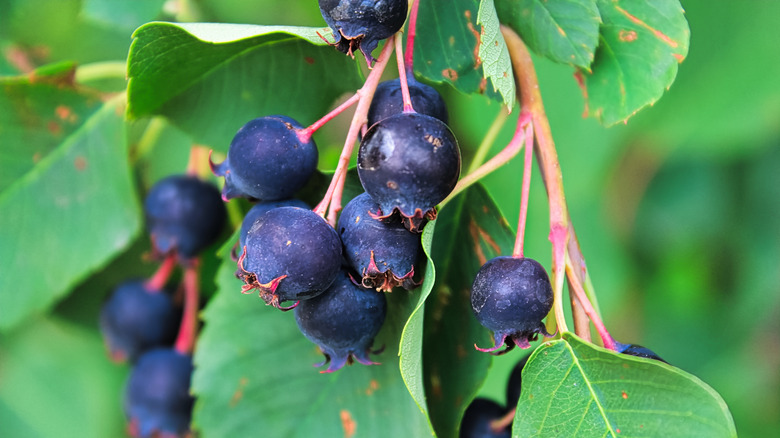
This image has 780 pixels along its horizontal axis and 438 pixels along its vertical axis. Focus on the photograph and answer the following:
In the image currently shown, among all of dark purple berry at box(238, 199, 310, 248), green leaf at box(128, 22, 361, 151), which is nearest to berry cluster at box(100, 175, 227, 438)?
green leaf at box(128, 22, 361, 151)

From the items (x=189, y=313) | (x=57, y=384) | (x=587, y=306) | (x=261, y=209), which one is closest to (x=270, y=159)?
(x=261, y=209)

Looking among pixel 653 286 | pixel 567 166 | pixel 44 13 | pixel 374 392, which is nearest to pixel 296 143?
pixel 374 392

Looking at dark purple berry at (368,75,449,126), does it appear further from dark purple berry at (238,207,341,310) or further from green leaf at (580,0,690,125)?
green leaf at (580,0,690,125)

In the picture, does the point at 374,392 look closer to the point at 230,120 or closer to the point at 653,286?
the point at 230,120

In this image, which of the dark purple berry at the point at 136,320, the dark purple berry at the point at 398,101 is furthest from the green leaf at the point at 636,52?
the dark purple berry at the point at 136,320

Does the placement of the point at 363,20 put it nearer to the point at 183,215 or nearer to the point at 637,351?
the point at 637,351

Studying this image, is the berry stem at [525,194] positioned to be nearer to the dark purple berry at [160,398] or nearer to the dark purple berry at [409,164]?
the dark purple berry at [409,164]
